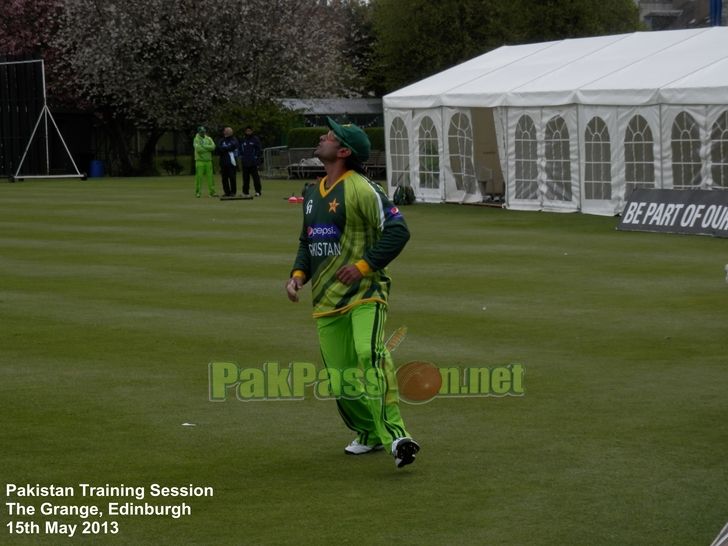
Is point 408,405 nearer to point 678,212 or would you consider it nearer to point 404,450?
point 404,450

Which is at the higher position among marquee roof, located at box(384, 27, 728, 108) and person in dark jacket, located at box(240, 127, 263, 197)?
marquee roof, located at box(384, 27, 728, 108)

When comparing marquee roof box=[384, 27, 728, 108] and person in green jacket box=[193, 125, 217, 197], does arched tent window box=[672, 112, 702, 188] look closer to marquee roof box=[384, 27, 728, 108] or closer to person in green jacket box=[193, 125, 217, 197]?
marquee roof box=[384, 27, 728, 108]

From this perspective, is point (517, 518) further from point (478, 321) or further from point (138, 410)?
point (478, 321)

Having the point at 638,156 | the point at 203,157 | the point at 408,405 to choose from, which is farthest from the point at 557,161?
the point at 408,405

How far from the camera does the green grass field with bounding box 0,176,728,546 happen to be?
739cm

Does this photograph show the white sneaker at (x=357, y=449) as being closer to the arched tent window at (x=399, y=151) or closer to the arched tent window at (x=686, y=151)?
the arched tent window at (x=686, y=151)

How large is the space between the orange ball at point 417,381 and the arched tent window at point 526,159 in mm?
23314

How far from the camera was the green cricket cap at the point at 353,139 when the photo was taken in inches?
335

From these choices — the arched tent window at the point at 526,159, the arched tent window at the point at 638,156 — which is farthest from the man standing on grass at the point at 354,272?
the arched tent window at the point at 526,159

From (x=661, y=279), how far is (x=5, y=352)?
28.3 ft

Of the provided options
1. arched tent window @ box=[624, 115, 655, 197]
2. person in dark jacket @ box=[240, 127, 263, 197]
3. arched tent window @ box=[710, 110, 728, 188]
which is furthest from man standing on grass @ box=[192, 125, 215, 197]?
arched tent window @ box=[710, 110, 728, 188]

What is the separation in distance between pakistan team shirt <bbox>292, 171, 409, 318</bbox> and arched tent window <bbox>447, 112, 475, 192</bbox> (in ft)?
88.0

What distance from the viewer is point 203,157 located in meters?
39.8

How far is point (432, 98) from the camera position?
116 ft
